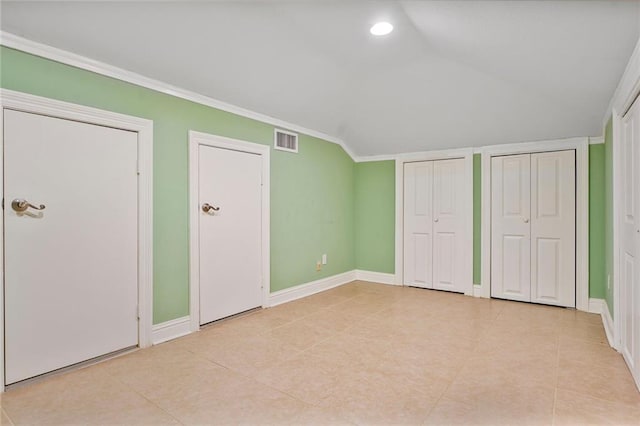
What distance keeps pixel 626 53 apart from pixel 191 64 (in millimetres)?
3055

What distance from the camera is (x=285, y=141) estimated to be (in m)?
4.15

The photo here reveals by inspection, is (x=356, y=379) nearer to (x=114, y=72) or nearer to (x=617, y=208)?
(x=617, y=208)

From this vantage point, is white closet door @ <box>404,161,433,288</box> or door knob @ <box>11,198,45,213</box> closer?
door knob @ <box>11,198,45,213</box>

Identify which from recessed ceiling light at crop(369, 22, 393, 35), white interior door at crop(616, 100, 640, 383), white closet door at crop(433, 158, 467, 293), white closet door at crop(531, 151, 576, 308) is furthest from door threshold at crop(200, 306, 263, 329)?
white closet door at crop(531, 151, 576, 308)

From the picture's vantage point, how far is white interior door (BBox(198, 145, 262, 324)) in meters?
3.27

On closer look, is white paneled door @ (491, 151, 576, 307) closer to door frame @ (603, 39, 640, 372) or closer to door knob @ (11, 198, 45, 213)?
door frame @ (603, 39, 640, 372)

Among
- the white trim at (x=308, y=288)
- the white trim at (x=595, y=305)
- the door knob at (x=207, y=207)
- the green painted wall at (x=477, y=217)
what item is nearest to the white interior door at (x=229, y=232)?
the door knob at (x=207, y=207)

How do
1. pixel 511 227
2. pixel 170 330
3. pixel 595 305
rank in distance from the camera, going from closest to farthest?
pixel 170 330 < pixel 595 305 < pixel 511 227

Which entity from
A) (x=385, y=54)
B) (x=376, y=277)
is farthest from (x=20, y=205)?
(x=376, y=277)

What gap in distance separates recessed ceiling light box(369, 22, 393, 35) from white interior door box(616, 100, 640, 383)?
175cm

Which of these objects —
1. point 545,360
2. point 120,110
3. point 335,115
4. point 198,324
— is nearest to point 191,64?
point 120,110

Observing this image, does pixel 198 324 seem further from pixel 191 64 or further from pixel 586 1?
pixel 586 1

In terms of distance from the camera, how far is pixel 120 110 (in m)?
2.64

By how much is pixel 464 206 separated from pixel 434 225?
0.48 m
